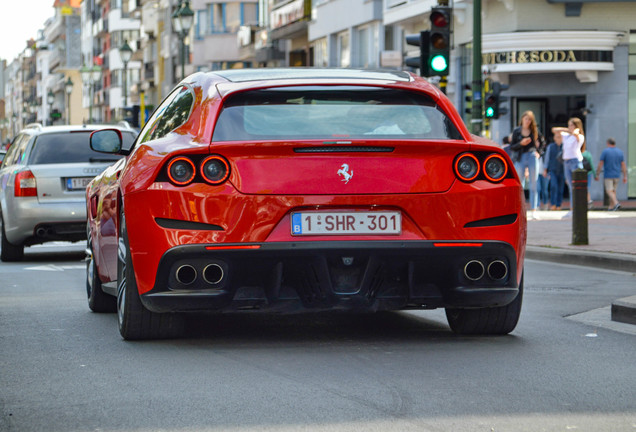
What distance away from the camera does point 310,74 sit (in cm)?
830

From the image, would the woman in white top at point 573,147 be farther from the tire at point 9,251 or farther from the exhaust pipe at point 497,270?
the exhaust pipe at point 497,270

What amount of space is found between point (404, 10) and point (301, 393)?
34.4 m

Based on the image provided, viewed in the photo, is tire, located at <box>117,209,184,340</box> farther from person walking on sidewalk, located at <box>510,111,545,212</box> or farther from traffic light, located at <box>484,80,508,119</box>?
traffic light, located at <box>484,80,508,119</box>

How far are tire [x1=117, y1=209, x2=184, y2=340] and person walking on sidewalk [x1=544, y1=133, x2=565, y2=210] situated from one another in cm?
2172

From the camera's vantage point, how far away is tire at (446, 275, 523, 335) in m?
8.24

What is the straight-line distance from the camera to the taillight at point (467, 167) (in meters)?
7.59

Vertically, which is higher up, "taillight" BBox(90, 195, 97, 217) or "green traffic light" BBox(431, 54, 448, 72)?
"green traffic light" BBox(431, 54, 448, 72)

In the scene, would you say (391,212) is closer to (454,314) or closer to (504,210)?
(504,210)

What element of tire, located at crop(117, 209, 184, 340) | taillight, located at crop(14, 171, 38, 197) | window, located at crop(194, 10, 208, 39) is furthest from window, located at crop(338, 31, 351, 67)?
tire, located at crop(117, 209, 184, 340)

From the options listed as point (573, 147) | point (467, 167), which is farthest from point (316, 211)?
point (573, 147)

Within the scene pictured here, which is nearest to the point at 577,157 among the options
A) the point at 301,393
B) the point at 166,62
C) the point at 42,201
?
the point at 42,201

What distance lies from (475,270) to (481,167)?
541 mm

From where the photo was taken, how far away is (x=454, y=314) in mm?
8492

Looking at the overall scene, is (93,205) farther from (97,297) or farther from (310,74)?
(310,74)
